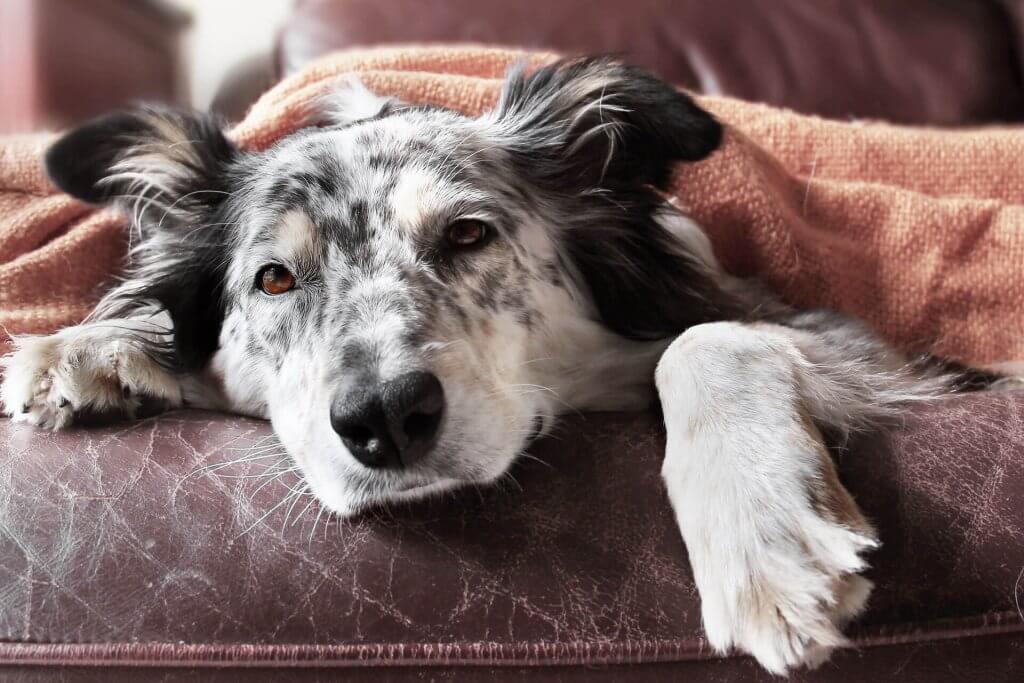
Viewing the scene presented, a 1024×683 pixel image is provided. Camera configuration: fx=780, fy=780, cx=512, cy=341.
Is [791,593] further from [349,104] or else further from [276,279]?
[349,104]

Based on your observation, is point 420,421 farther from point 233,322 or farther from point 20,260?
point 20,260

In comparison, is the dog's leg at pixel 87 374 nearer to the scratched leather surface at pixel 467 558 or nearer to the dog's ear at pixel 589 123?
the scratched leather surface at pixel 467 558

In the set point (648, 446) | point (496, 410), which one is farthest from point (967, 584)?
point (496, 410)

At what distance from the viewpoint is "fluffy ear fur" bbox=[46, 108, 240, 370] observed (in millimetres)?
1552

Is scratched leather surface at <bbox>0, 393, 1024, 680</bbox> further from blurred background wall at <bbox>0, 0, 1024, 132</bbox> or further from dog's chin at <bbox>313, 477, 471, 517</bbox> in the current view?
blurred background wall at <bbox>0, 0, 1024, 132</bbox>

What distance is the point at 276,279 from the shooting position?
1.39 m

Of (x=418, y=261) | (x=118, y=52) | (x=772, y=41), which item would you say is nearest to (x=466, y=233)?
(x=418, y=261)

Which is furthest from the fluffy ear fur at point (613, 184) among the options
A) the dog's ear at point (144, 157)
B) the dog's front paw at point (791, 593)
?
the dog's front paw at point (791, 593)

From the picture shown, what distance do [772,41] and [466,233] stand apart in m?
2.10

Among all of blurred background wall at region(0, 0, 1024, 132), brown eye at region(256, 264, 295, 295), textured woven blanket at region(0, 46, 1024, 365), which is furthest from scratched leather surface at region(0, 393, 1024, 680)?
blurred background wall at region(0, 0, 1024, 132)

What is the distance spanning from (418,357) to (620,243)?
2.32 ft

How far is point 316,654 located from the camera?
90 cm

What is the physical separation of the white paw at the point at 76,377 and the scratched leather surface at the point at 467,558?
18 cm

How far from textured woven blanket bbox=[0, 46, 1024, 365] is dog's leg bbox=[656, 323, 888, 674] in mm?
676
